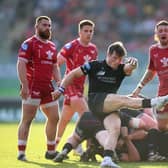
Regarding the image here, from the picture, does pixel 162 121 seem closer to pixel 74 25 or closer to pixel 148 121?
pixel 148 121

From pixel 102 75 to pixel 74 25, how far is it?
54.0ft

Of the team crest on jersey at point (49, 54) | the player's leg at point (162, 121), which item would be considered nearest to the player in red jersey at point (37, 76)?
the team crest on jersey at point (49, 54)

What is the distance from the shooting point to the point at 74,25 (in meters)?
28.4

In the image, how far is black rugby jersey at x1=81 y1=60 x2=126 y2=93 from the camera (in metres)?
12.1

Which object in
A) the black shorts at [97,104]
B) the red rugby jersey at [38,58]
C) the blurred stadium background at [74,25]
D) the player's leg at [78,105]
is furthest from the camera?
the blurred stadium background at [74,25]

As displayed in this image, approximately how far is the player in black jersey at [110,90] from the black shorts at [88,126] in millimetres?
260

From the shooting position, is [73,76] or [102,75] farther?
[73,76]

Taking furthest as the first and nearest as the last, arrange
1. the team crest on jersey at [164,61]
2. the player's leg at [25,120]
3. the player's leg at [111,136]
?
the team crest on jersey at [164,61] → the player's leg at [25,120] → the player's leg at [111,136]

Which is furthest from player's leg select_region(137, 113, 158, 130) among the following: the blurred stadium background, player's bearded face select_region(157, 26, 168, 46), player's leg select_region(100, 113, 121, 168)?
the blurred stadium background

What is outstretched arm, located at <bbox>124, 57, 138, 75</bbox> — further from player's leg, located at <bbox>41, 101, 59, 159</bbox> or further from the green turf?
player's leg, located at <bbox>41, 101, 59, 159</bbox>

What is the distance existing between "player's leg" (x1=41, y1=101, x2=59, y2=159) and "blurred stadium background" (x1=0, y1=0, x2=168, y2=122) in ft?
40.5

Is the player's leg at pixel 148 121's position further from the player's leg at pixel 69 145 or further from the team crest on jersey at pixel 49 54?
the team crest on jersey at pixel 49 54

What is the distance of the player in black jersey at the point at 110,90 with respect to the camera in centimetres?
1165

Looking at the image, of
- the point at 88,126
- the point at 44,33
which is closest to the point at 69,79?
the point at 88,126
